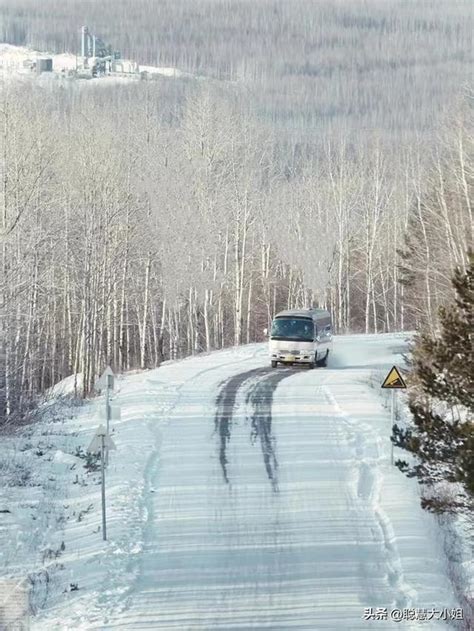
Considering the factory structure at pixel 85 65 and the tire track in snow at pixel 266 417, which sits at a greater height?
the factory structure at pixel 85 65

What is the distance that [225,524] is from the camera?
13555mm

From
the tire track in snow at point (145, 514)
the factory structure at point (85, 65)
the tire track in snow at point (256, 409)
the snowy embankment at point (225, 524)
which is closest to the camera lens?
the tire track in snow at point (145, 514)

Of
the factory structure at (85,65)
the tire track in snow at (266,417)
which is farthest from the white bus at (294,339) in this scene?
the factory structure at (85,65)

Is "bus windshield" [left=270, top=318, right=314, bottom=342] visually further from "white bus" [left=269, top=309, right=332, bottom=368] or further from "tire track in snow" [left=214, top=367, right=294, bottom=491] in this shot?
"tire track in snow" [left=214, top=367, right=294, bottom=491]

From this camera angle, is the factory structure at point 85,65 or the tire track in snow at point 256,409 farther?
the factory structure at point 85,65

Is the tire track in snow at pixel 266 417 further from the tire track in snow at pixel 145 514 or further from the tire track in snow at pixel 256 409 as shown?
the tire track in snow at pixel 145 514

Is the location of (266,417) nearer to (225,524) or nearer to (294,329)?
(225,524)

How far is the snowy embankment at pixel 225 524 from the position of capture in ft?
34.0

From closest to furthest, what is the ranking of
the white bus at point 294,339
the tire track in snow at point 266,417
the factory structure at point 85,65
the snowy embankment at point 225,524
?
the snowy embankment at point 225,524, the tire track in snow at point 266,417, the white bus at point 294,339, the factory structure at point 85,65

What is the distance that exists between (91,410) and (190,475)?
898 centimetres

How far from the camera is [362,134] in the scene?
219ft

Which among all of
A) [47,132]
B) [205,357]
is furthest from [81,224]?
[205,357]

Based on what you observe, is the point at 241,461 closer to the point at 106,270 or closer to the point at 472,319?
the point at 472,319

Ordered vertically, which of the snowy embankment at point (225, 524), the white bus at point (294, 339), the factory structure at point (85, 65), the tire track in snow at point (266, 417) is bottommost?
the snowy embankment at point (225, 524)
